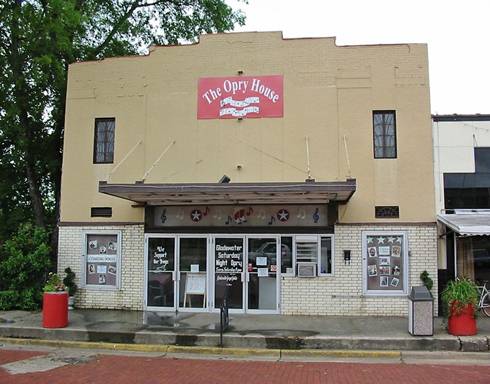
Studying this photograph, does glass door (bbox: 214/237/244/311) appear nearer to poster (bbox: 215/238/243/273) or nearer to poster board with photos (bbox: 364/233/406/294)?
poster (bbox: 215/238/243/273)

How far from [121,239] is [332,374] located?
8.21 meters

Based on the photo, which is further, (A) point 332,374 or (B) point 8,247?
(B) point 8,247

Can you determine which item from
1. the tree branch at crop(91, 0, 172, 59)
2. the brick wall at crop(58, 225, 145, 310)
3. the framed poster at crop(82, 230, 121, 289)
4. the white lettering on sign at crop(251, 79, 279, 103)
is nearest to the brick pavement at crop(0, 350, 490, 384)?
the brick wall at crop(58, 225, 145, 310)

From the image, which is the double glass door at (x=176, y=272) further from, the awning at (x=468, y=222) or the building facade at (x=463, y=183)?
the building facade at (x=463, y=183)

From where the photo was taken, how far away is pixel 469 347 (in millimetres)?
10781

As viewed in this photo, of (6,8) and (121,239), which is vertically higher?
(6,8)

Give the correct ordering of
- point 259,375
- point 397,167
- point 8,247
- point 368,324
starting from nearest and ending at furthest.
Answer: point 259,375 < point 368,324 < point 397,167 < point 8,247

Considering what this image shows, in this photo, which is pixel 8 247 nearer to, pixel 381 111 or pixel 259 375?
pixel 259 375

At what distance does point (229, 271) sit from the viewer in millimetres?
14742

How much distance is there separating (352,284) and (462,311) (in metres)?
3.44

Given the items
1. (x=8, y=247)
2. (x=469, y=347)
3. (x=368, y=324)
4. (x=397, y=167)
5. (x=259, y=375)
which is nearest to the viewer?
Answer: (x=259, y=375)

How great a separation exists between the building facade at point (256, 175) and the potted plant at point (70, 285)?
178 mm

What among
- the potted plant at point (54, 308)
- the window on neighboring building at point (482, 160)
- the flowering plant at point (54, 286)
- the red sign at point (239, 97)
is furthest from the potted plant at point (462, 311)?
the flowering plant at point (54, 286)

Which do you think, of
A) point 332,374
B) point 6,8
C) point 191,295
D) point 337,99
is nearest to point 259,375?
point 332,374
